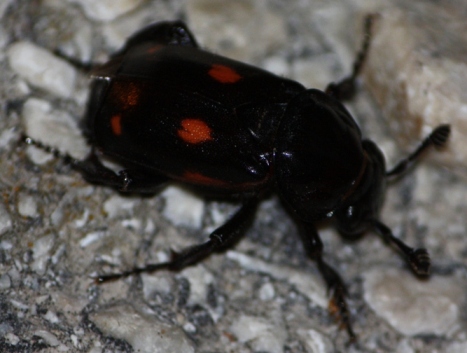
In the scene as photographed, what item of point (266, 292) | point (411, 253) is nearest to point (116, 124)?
point (266, 292)

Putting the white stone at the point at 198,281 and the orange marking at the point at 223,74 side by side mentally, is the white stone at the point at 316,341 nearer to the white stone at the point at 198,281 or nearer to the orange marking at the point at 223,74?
the white stone at the point at 198,281

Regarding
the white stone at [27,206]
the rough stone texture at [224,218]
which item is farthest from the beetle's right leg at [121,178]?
the white stone at [27,206]

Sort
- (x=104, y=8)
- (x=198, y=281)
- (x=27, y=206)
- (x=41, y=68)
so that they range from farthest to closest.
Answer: (x=104, y=8) < (x=41, y=68) < (x=198, y=281) < (x=27, y=206)

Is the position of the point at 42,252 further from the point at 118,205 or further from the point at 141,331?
the point at 141,331

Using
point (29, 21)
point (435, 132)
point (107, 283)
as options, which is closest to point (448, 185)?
point (435, 132)

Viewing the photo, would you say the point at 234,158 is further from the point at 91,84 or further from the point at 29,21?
the point at 29,21

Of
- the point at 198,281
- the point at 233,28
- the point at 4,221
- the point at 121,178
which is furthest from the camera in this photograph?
the point at 233,28
